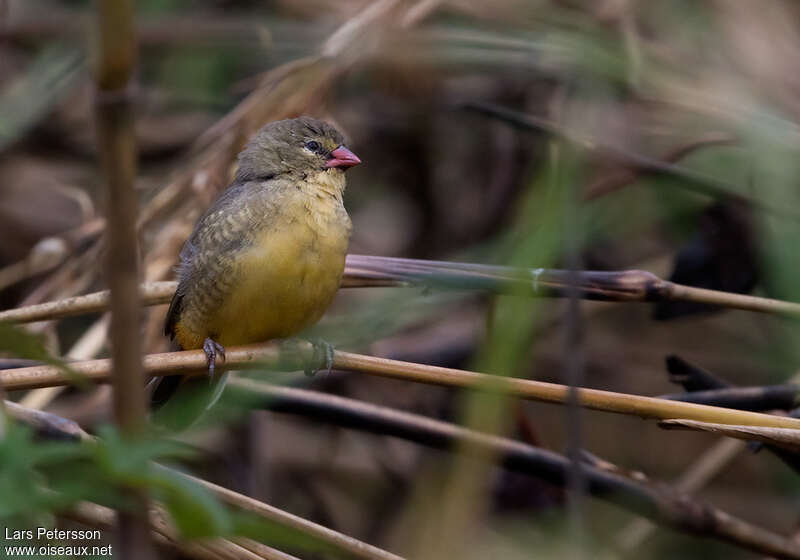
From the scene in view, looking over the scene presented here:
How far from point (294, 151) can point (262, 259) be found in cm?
46

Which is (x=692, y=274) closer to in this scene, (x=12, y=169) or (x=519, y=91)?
(x=519, y=91)

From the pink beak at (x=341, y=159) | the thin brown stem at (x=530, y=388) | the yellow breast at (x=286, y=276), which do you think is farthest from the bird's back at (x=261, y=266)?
the thin brown stem at (x=530, y=388)

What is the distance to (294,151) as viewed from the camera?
116 inches

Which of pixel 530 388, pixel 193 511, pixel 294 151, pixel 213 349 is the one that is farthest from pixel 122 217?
pixel 294 151

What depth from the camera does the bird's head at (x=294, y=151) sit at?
2.91m

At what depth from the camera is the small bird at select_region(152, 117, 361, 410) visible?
2611 mm

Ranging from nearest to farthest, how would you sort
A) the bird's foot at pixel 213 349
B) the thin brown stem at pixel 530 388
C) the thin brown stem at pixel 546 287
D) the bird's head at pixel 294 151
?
the thin brown stem at pixel 530 388 → the thin brown stem at pixel 546 287 → the bird's foot at pixel 213 349 → the bird's head at pixel 294 151

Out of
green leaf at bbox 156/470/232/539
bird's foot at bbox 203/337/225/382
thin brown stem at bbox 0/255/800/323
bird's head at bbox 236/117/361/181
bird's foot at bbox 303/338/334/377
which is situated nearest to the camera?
green leaf at bbox 156/470/232/539

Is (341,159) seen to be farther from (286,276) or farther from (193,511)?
(193,511)

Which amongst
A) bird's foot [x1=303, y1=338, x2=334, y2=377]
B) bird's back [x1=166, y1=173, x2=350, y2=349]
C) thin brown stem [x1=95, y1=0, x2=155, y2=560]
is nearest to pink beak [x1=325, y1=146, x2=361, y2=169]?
bird's back [x1=166, y1=173, x2=350, y2=349]

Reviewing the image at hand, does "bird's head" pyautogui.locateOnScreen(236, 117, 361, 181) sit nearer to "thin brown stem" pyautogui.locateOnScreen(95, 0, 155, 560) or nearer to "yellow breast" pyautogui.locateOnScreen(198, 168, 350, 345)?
"yellow breast" pyautogui.locateOnScreen(198, 168, 350, 345)

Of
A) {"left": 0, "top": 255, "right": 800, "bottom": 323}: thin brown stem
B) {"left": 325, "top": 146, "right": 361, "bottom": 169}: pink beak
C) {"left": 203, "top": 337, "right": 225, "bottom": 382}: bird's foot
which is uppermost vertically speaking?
{"left": 325, "top": 146, "right": 361, "bottom": 169}: pink beak

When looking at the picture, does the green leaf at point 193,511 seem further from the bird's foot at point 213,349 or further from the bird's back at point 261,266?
the bird's back at point 261,266

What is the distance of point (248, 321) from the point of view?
266 cm
